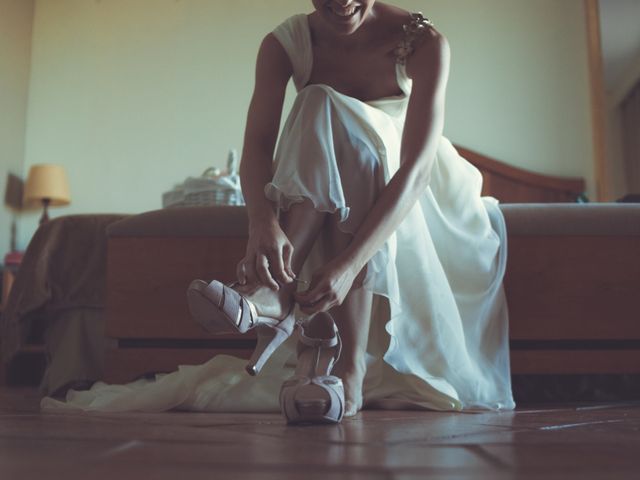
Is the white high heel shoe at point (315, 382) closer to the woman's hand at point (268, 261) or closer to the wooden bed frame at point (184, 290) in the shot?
the woman's hand at point (268, 261)

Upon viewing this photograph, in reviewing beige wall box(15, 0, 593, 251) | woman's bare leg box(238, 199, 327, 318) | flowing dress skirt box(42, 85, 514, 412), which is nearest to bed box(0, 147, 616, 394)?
flowing dress skirt box(42, 85, 514, 412)

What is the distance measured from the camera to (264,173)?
1307 millimetres

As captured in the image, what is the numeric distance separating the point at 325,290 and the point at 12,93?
3895 millimetres

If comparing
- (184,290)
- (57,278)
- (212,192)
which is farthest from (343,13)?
(212,192)

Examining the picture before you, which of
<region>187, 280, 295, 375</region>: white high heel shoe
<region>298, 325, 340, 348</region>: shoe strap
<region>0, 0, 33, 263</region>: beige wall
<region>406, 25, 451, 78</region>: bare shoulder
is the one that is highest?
<region>0, 0, 33, 263</region>: beige wall

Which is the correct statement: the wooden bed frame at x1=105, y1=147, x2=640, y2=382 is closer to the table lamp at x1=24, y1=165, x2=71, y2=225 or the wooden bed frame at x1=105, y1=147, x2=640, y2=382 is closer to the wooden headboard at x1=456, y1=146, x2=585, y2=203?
the wooden headboard at x1=456, y1=146, x2=585, y2=203

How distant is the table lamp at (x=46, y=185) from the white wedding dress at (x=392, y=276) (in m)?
2.87

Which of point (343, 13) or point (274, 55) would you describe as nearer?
point (343, 13)

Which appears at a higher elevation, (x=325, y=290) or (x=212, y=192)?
(x=212, y=192)

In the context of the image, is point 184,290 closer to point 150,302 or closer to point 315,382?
point 150,302

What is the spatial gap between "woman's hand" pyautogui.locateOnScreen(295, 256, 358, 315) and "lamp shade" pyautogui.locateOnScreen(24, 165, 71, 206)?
3454mm

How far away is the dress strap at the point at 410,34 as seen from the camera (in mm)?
1383

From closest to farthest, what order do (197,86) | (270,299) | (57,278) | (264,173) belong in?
(270,299)
(264,173)
(57,278)
(197,86)

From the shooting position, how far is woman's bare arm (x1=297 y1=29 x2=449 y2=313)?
42.1 inches
